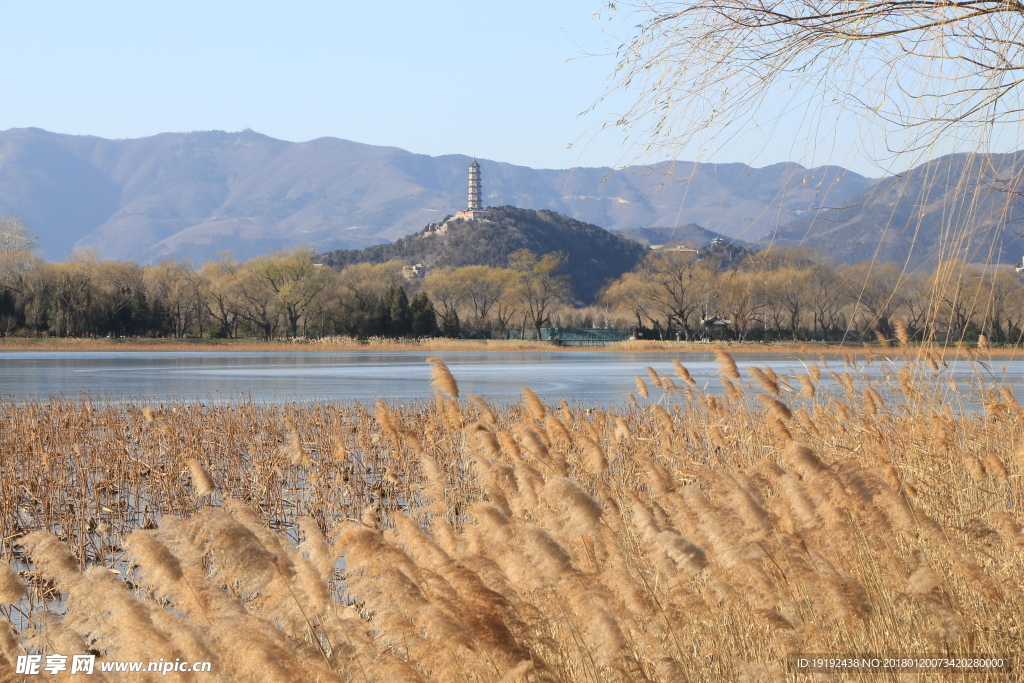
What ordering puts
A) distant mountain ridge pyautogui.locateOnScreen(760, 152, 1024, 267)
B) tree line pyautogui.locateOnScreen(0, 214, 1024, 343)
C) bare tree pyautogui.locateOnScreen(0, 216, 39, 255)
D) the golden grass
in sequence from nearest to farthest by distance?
the golden grass → distant mountain ridge pyautogui.locateOnScreen(760, 152, 1024, 267) → tree line pyautogui.locateOnScreen(0, 214, 1024, 343) → bare tree pyautogui.locateOnScreen(0, 216, 39, 255)

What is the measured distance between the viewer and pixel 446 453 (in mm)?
9820

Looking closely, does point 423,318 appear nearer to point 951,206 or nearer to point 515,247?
point 515,247

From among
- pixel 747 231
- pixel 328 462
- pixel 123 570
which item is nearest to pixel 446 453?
pixel 328 462

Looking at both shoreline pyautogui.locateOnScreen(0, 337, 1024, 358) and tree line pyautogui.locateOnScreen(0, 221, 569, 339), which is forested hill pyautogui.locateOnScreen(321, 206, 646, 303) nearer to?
tree line pyautogui.locateOnScreen(0, 221, 569, 339)

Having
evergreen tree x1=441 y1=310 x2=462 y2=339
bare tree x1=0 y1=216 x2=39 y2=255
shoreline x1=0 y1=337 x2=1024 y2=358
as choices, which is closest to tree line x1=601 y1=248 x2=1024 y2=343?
shoreline x1=0 y1=337 x2=1024 y2=358

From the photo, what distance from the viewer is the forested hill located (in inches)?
4572

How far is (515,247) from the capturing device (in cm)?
11612

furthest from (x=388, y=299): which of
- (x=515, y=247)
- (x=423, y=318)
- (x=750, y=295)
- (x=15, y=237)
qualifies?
(x=515, y=247)

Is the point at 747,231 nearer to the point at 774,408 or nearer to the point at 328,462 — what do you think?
the point at 774,408

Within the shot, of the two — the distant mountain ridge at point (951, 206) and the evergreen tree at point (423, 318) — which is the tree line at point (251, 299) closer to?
the evergreen tree at point (423, 318)

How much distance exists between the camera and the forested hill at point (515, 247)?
116 metres

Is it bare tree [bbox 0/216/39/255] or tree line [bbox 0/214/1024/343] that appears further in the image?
bare tree [bbox 0/216/39/255]

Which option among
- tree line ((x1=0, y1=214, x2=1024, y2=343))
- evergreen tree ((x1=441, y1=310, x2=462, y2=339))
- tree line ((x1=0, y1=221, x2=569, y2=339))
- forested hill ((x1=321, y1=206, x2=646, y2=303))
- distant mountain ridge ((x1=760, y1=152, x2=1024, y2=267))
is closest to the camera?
distant mountain ridge ((x1=760, y1=152, x2=1024, y2=267))

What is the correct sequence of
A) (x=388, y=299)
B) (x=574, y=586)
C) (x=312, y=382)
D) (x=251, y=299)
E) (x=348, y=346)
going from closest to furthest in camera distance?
(x=574, y=586)
(x=312, y=382)
(x=348, y=346)
(x=388, y=299)
(x=251, y=299)
